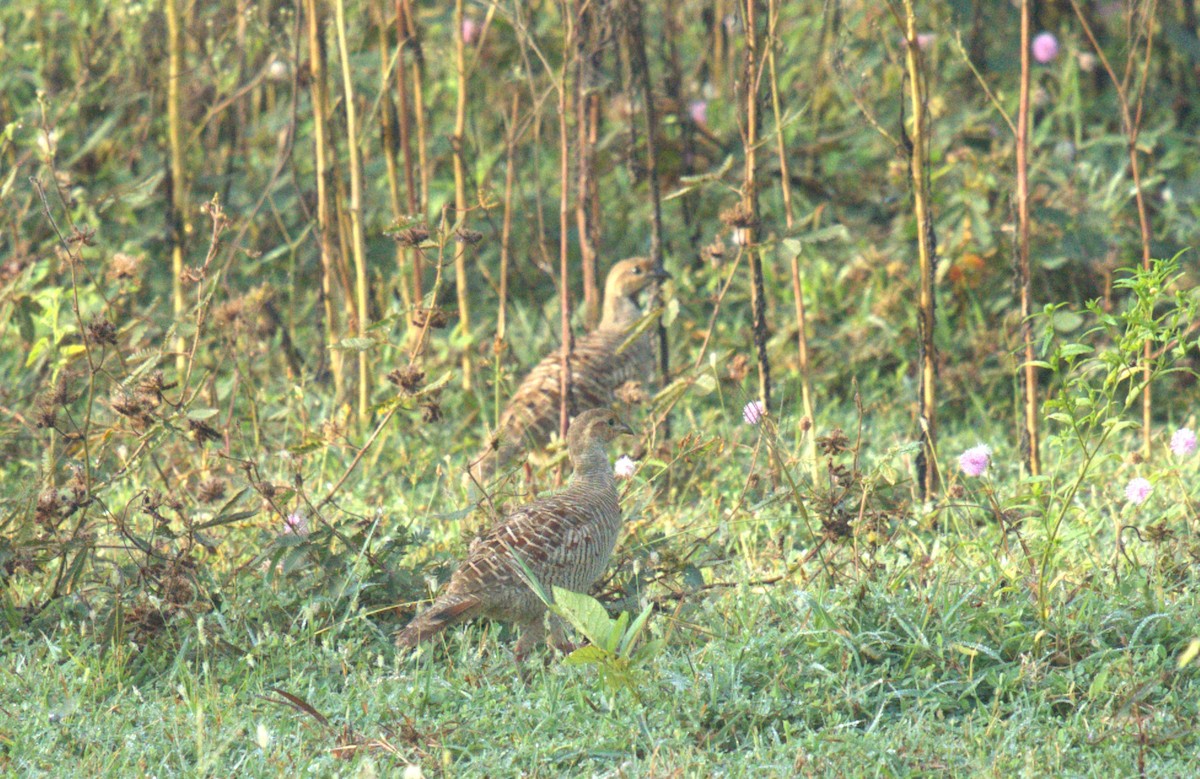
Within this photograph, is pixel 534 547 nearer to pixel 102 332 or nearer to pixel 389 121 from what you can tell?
pixel 102 332

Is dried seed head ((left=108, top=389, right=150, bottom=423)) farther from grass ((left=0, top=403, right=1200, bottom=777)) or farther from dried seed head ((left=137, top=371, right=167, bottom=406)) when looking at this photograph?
grass ((left=0, top=403, right=1200, bottom=777))

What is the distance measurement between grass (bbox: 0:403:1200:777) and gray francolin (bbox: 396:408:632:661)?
0.10m

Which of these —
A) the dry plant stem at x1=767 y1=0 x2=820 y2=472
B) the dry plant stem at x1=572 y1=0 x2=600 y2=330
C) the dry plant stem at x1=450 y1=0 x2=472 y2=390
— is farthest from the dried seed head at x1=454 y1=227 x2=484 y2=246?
the dry plant stem at x1=450 y1=0 x2=472 y2=390

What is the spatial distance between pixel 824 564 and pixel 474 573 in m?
0.98

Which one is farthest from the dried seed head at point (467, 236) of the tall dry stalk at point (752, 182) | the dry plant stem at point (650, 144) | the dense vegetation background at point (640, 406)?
the dry plant stem at point (650, 144)

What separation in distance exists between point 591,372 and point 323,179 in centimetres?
135

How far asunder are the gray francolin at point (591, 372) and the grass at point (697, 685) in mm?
1182

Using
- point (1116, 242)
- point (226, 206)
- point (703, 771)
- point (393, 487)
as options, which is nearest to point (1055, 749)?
point (703, 771)

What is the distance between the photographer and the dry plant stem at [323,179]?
5.67 meters

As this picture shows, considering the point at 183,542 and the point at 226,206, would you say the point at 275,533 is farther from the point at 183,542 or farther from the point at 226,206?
the point at 226,206

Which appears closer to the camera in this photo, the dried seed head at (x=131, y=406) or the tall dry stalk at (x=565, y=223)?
the dried seed head at (x=131, y=406)

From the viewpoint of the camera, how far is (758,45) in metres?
5.29

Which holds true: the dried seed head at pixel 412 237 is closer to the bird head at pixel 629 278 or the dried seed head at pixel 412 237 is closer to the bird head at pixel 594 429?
the bird head at pixel 594 429

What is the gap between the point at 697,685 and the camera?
3711mm
